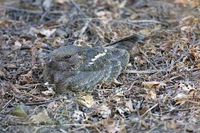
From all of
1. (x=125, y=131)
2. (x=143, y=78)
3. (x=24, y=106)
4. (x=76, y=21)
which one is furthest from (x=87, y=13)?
(x=125, y=131)

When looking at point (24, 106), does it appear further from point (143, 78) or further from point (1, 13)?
point (1, 13)

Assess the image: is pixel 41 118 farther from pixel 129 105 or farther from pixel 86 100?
pixel 129 105

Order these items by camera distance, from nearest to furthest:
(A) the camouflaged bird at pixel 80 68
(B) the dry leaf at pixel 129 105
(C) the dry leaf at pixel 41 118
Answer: (C) the dry leaf at pixel 41 118
(B) the dry leaf at pixel 129 105
(A) the camouflaged bird at pixel 80 68

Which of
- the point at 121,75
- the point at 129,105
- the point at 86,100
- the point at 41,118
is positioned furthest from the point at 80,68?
the point at 41,118

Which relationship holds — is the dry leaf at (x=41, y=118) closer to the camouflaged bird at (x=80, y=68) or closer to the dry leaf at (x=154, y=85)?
the camouflaged bird at (x=80, y=68)

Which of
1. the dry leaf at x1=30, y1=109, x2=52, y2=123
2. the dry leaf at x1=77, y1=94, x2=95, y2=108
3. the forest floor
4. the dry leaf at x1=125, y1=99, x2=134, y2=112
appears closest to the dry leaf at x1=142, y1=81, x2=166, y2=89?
the forest floor

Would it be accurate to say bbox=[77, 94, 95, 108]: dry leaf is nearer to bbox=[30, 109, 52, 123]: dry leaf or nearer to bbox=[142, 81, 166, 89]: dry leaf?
bbox=[30, 109, 52, 123]: dry leaf

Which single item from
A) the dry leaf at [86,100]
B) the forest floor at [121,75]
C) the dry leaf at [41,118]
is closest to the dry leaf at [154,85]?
the forest floor at [121,75]

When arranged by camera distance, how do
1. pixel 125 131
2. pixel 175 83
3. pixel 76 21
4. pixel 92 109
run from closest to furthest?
pixel 125 131 < pixel 92 109 < pixel 175 83 < pixel 76 21
